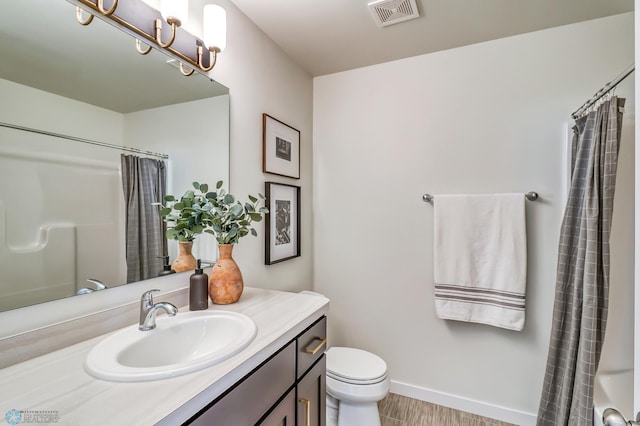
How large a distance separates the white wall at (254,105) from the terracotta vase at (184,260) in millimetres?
291

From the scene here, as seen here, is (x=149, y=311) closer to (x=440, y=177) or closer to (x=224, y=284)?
(x=224, y=284)

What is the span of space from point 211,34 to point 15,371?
122cm

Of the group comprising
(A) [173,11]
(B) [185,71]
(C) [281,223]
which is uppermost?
(A) [173,11]

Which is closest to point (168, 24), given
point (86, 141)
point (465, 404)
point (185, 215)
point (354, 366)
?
point (86, 141)

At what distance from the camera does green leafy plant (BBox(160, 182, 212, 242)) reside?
43.4 inches

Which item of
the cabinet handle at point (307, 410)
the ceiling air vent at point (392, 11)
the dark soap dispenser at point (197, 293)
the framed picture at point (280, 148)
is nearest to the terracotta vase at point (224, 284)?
the dark soap dispenser at point (197, 293)

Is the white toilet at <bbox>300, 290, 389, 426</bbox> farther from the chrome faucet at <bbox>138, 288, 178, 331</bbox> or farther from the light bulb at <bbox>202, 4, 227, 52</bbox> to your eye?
the light bulb at <bbox>202, 4, 227, 52</bbox>

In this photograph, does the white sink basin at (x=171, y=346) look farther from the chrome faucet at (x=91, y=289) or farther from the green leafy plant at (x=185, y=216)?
the green leafy plant at (x=185, y=216)

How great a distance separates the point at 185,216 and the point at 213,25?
2.53ft

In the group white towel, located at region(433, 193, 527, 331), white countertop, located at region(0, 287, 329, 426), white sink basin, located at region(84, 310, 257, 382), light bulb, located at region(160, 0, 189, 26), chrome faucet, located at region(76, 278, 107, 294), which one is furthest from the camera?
white towel, located at region(433, 193, 527, 331)

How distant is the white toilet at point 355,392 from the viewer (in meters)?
1.48

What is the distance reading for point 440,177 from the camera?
1.88 metres

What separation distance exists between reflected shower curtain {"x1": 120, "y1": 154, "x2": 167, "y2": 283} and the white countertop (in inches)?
10.9

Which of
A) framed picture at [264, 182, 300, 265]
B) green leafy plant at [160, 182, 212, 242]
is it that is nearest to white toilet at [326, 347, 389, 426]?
framed picture at [264, 182, 300, 265]
